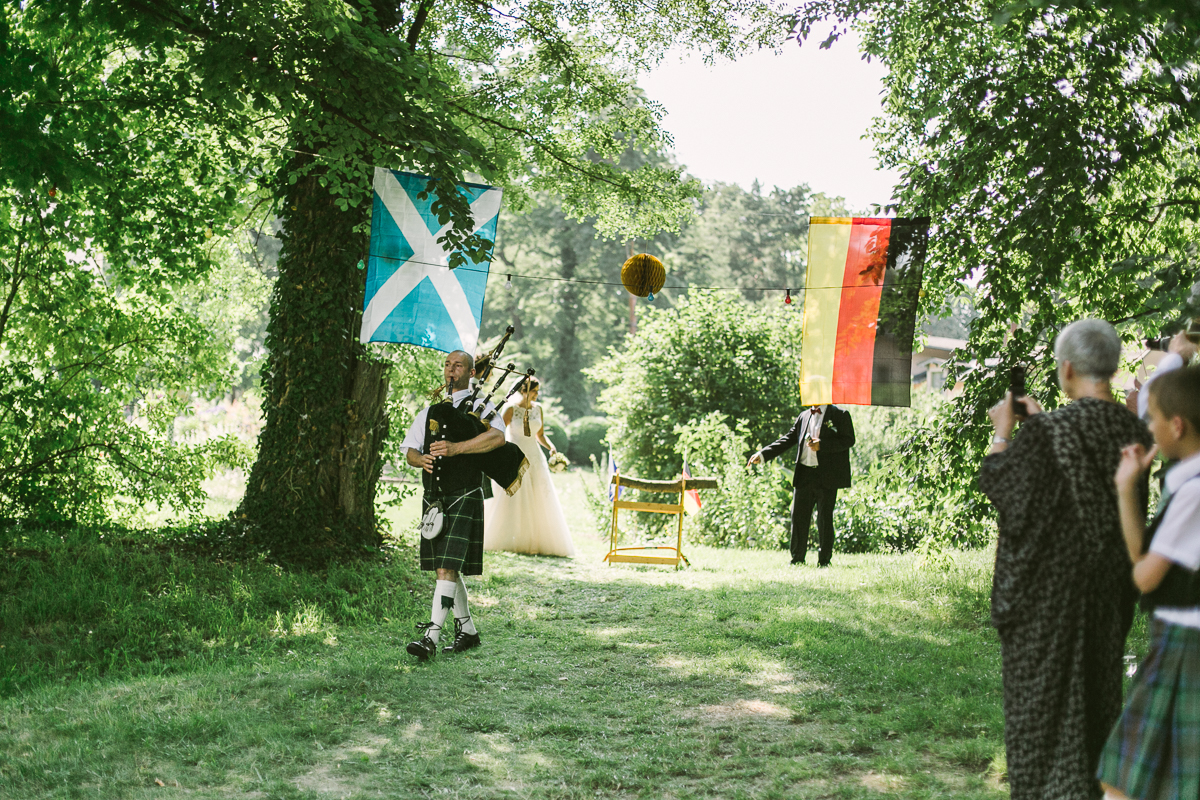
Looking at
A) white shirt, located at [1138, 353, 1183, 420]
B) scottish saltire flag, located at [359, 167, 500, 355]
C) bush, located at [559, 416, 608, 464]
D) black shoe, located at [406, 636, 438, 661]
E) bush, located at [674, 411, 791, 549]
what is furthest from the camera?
bush, located at [559, 416, 608, 464]

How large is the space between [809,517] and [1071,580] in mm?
8807

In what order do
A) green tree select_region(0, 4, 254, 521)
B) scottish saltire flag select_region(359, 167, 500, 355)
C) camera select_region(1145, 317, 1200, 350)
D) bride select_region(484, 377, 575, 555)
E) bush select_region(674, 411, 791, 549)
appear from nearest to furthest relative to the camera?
camera select_region(1145, 317, 1200, 350)
green tree select_region(0, 4, 254, 521)
scottish saltire flag select_region(359, 167, 500, 355)
bride select_region(484, 377, 575, 555)
bush select_region(674, 411, 791, 549)

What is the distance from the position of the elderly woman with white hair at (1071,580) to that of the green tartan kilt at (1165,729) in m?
0.20

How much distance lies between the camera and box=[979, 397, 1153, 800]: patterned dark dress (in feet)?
10.0

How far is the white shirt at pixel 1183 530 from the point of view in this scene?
2.73m

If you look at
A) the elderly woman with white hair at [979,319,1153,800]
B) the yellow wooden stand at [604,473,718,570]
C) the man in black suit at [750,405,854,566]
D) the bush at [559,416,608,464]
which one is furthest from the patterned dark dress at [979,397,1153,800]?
the bush at [559,416,608,464]

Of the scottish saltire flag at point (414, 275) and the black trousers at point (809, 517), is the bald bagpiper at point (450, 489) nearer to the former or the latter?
the scottish saltire flag at point (414, 275)

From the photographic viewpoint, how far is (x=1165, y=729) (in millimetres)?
2820

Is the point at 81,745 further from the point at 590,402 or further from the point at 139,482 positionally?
the point at 590,402

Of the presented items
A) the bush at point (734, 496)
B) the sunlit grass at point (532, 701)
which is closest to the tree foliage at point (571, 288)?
the bush at point (734, 496)

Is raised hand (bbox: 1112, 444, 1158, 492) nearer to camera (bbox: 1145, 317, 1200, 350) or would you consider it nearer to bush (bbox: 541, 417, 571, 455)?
camera (bbox: 1145, 317, 1200, 350)

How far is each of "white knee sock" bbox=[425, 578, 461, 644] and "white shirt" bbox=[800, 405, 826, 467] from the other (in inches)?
236

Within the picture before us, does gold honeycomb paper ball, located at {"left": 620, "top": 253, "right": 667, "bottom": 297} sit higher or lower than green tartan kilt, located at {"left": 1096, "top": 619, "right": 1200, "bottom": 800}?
higher

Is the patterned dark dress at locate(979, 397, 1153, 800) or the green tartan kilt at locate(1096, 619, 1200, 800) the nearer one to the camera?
the green tartan kilt at locate(1096, 619, 1200, 800)
